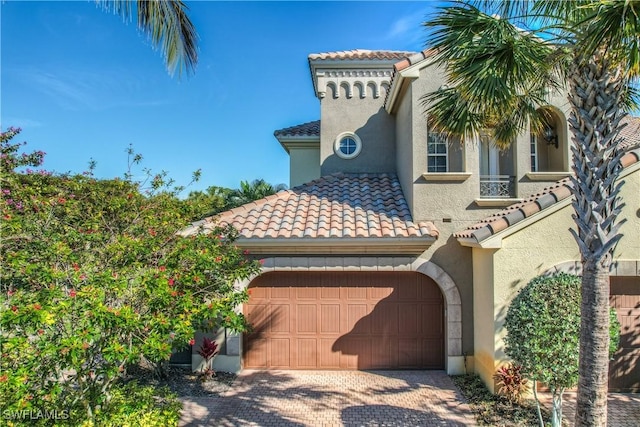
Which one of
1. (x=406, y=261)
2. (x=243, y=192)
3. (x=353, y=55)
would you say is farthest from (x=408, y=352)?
(x=243, y=192)

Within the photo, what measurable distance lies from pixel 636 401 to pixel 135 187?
43.6 ft

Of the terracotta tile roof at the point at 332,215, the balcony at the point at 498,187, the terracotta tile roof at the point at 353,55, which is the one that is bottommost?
the terracotta tile roof at the point at 332,215

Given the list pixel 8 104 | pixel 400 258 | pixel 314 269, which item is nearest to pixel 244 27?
pixel 8 104

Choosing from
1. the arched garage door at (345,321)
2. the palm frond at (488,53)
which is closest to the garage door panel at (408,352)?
the arched garage door at (345,321)

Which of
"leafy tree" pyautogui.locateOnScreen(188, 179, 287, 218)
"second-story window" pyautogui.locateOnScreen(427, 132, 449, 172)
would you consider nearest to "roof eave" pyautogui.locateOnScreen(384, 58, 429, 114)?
"second-story window" pyautogui.locateOnScreen(427, 132, 449, 172)

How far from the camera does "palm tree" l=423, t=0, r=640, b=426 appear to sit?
5.27 metres

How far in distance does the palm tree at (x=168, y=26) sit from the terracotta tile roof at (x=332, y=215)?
3.81 metres

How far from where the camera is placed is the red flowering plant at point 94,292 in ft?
14.8

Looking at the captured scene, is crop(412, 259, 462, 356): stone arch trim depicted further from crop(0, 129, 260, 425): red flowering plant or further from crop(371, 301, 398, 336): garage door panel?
crop(0, 129, 260, 425): red flowering plant

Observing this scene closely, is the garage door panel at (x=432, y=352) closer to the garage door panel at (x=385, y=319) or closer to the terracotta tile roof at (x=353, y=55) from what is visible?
the garage door panel at (x=385, y=319)

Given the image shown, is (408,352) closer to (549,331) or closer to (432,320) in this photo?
(432,320)

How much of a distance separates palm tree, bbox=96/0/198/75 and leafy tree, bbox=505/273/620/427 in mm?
8898

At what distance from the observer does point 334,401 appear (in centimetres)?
918

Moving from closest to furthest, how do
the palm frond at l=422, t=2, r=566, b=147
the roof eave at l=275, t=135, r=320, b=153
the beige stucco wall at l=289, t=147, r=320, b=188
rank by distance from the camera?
the palm frond at l=422, t=2, r=566, b=147
the roof eave at l=275, t=135, r=320, b=153
the beige stucco wall at l=289, t=147, r=320, b=188
